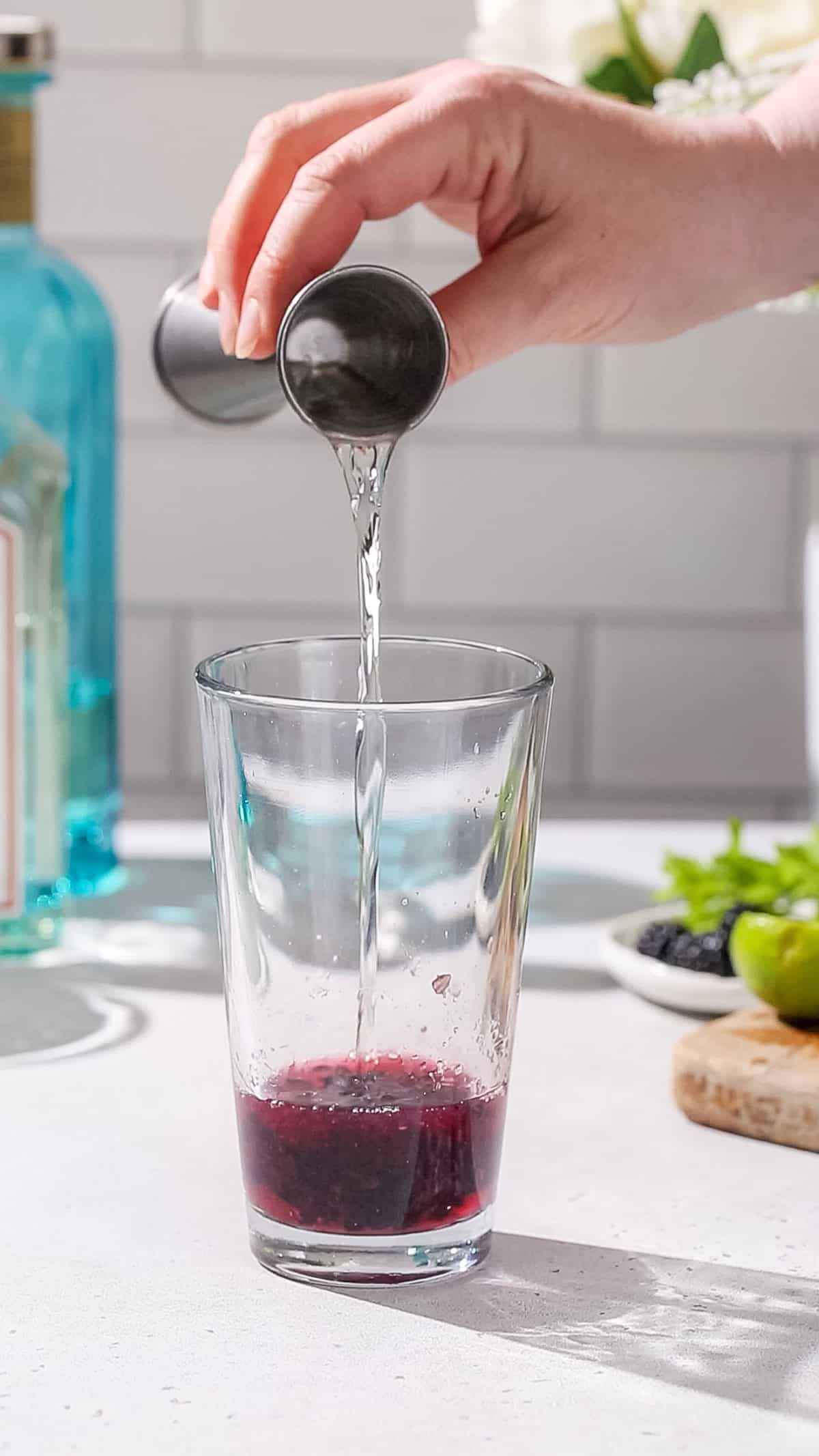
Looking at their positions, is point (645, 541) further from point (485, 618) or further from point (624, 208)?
point (624, 208)

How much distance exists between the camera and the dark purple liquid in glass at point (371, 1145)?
1.72 feet

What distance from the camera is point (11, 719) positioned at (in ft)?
2.74

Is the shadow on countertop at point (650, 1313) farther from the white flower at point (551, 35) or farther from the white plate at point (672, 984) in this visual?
the white flower at point (551, 35)

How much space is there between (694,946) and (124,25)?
869 millimetres

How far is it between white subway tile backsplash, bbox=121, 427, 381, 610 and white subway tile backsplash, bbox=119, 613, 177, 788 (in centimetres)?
2

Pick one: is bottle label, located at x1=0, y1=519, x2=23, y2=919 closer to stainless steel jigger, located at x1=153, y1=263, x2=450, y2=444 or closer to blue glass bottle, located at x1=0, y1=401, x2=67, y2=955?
blue glass bottle, located at x1=0, y1=401, x2=67, y2=955

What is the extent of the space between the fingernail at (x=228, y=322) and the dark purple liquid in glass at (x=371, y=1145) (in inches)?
11.2

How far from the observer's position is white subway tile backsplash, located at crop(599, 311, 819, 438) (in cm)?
136

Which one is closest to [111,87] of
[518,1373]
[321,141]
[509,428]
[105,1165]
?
[509,428]

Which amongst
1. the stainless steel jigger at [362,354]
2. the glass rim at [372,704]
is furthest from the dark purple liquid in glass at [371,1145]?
the stainless steel jigger at [362,354]

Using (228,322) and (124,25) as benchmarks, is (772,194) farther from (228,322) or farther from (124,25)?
(124,25)

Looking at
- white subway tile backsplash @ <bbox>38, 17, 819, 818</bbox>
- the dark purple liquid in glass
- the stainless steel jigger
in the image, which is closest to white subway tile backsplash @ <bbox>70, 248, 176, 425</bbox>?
white subway tile backsplash @ <bbox>38, 17, 819, 818</bbox>

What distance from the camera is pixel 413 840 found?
0.52 meters

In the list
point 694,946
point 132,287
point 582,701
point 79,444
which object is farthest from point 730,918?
point 132,287
